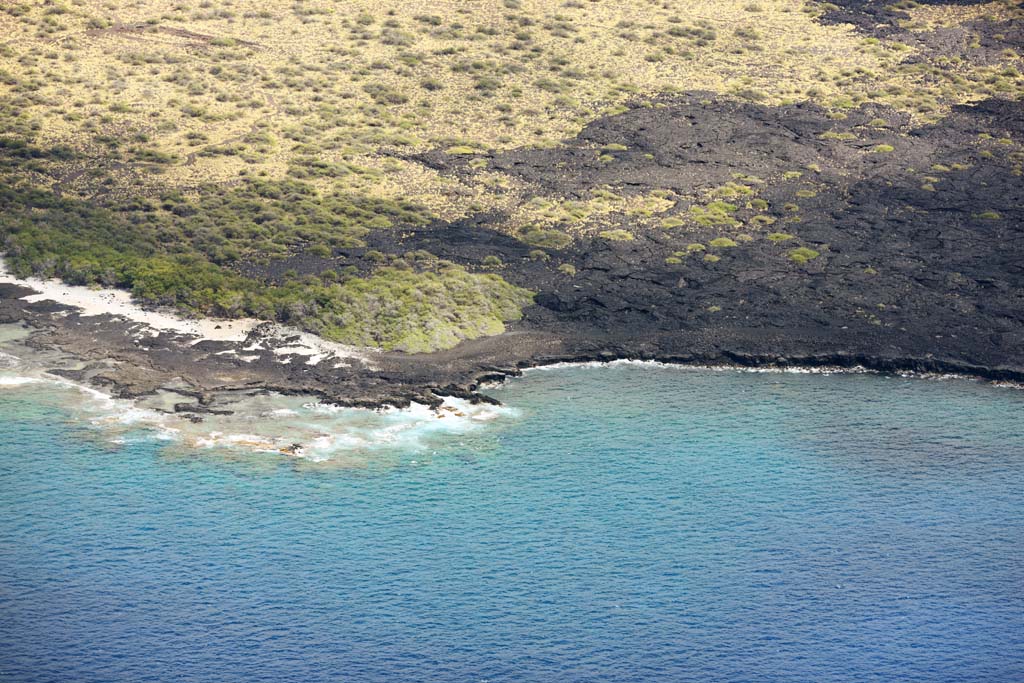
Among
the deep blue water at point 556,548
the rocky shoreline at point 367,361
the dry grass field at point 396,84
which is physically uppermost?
the dry grass field at point 396,84

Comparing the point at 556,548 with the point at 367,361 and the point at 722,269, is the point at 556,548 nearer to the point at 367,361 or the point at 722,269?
the point at 367,361

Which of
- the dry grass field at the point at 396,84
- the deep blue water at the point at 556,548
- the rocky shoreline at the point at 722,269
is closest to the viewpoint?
the deep blue water at the point at 556,548

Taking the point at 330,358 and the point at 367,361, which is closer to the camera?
the point at 367,361

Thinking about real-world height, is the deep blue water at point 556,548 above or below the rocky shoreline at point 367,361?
below

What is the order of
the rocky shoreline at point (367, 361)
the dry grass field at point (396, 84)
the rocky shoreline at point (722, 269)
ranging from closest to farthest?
the rocky shoreline at point (367, 361)
the rocky shoreline at point (722, 269)
the dry grass field at point (396, 84)

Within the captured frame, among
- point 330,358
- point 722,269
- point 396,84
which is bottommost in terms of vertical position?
point 330,358

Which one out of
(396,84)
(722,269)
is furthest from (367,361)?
(396,84)

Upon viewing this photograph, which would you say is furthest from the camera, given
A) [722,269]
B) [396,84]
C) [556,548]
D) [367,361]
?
[396,84]

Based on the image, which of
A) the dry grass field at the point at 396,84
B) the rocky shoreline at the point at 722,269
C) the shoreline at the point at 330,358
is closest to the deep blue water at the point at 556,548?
the shoreline at the point at 330,358

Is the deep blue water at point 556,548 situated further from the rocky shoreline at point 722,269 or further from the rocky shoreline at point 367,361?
the rocky shoreline at point 722,269

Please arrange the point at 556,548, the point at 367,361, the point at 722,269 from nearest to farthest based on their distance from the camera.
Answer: the point at 556,548
the point at 367,361
the point at 722,269
